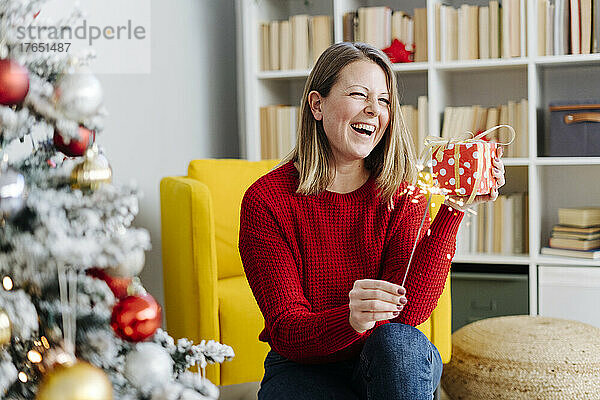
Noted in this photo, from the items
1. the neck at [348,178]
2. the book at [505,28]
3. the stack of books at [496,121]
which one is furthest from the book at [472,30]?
the neck at [348,178]

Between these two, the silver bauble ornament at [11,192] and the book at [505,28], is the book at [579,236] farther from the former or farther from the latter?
the silver bauble ornament at [11,192]

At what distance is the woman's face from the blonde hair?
18 mm

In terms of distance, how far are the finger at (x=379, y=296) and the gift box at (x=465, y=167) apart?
279 millimetres

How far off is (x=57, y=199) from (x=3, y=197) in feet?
0.18

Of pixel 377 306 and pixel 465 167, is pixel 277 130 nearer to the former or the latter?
pixel 465 167

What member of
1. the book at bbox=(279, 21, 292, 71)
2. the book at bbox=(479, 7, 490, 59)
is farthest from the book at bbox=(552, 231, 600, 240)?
the book at bbox=(279, 21, 292, 71)

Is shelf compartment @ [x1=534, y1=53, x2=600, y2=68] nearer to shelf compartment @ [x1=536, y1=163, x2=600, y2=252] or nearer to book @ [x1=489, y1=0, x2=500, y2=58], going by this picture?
book @ [x1=489, y1=0, x2=500, y2=58]

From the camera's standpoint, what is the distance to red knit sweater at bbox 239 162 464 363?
141cm

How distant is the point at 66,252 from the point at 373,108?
0.93 metres

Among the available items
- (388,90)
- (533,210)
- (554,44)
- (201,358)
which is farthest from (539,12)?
(201,358)

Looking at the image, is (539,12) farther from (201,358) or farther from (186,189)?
(201,358)

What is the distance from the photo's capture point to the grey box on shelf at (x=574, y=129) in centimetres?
271

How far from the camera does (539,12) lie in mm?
2754

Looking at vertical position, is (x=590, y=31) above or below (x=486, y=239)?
above
